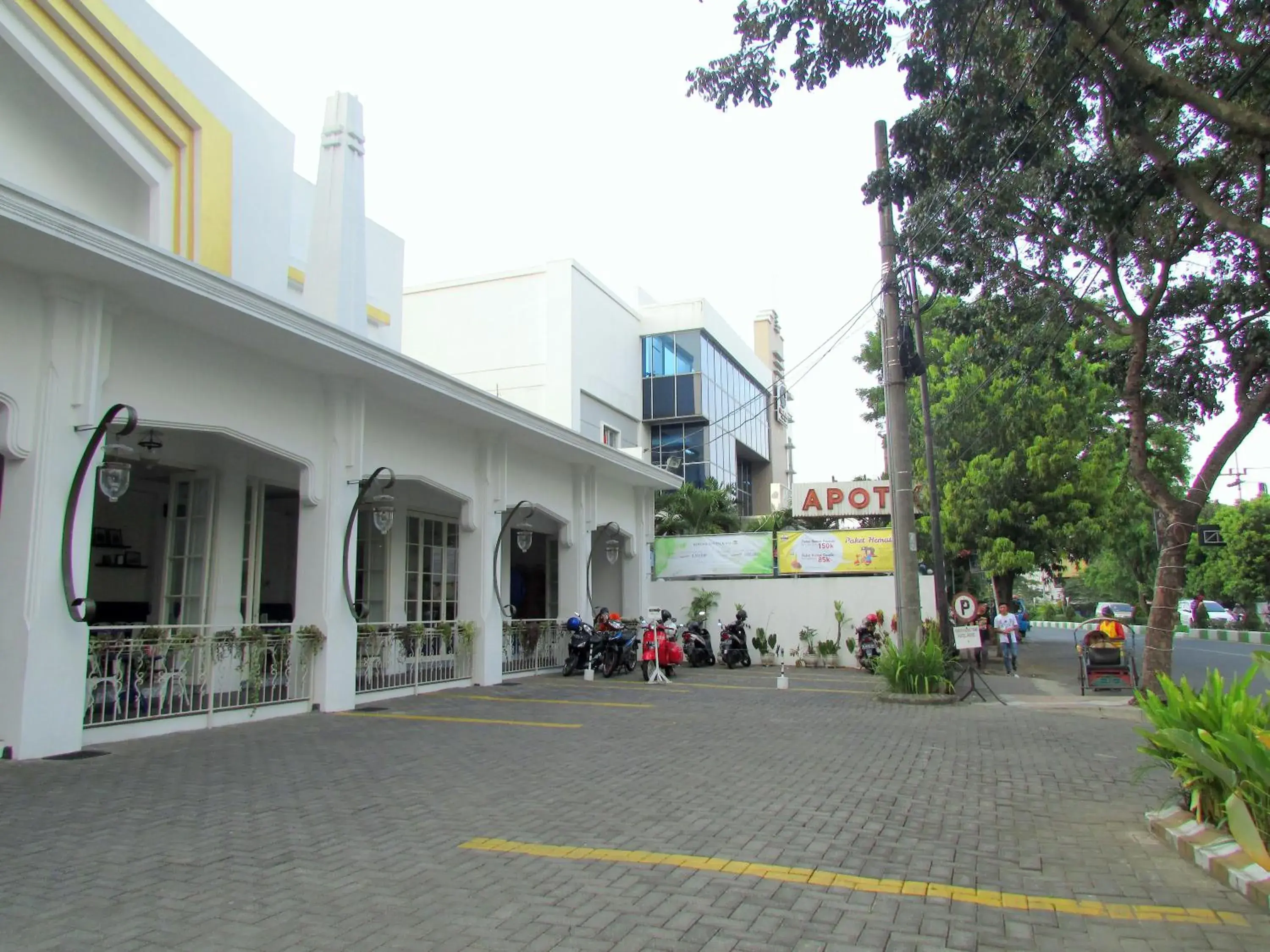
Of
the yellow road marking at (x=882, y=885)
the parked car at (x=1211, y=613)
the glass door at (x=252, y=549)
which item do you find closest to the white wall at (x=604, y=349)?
the glass door at (x=252, y=549)

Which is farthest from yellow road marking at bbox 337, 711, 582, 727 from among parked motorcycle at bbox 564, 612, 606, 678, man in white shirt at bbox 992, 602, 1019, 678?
man in white shirt at bbox 992, 602, 1019, 678

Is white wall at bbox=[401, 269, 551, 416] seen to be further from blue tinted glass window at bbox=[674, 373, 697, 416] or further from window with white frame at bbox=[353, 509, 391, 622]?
window with white frame at bbox=[353, 509, 391, 622]

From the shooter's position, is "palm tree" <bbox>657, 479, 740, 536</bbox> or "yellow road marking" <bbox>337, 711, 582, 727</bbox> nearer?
"yellow road marking" <bbox>337, 711, 582, 727</bbox>

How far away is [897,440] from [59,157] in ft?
38.6

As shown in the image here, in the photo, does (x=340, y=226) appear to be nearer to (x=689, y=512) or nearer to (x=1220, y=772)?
(x=1220, y=772)

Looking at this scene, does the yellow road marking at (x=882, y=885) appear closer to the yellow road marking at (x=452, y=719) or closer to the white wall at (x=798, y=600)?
the yellow road marking at (x=452, y=719)

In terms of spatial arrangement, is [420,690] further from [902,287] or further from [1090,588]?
[1090,588]

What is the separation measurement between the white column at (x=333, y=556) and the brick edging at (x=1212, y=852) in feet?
28.9

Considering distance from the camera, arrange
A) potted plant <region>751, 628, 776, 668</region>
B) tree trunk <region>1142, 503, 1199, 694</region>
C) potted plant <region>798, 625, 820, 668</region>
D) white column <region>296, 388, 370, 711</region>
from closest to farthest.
Answer: white column <region>296, 388, 370, 711</region>
tree trunk <region>1142, 503, 1199, 694</region>
potted plant <region>798, 625, 820, 668</region>
potted plant <region>751, 628, 776, 668</region>

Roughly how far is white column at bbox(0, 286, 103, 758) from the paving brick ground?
1.61ft

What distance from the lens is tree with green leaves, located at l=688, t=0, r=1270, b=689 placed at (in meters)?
7.79

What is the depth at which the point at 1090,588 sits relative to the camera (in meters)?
77.4

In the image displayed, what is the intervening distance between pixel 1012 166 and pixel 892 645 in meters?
6.80

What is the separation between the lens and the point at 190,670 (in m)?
9.95
